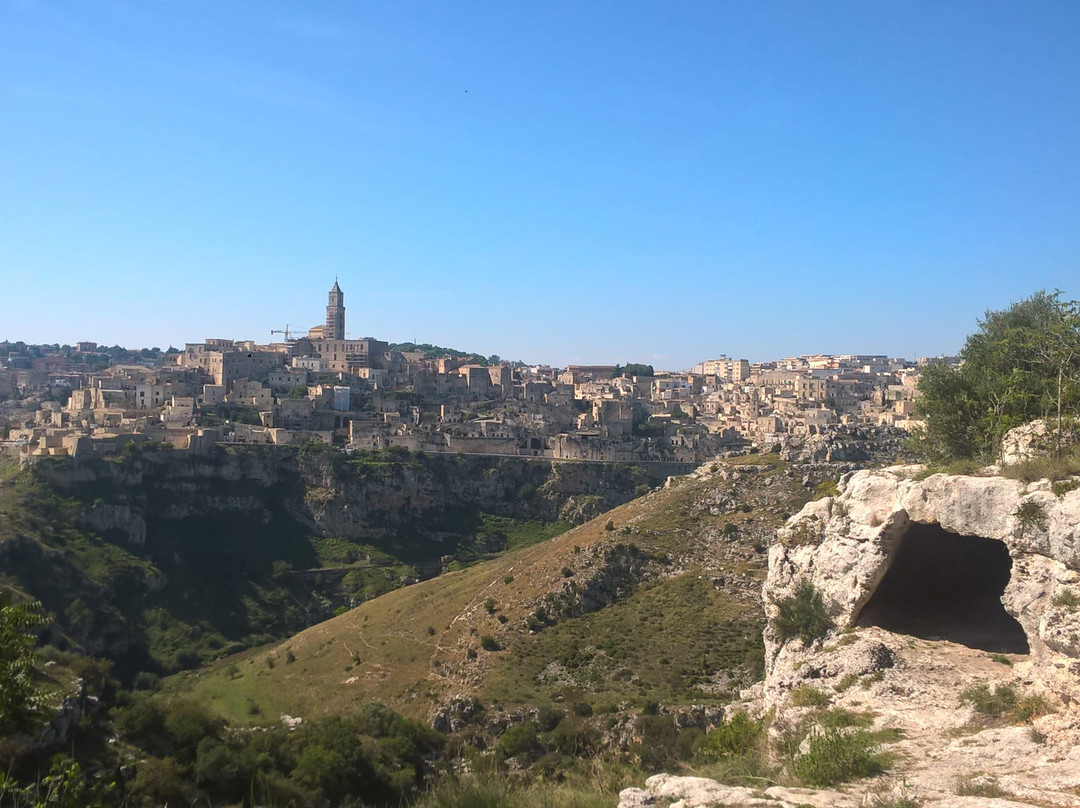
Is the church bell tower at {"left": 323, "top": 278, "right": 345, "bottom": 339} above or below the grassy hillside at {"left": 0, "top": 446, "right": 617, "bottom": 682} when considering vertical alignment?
above

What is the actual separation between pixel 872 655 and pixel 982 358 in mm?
11586

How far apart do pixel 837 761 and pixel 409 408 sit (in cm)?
7161

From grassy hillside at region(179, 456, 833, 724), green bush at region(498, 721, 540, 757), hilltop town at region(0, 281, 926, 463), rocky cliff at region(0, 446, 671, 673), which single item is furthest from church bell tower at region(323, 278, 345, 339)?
green bush at region(498, 721, 540, 757)

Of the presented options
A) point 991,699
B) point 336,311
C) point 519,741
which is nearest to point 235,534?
point 519,741

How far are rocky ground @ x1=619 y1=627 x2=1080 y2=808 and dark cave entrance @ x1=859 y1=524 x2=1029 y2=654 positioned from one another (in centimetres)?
82

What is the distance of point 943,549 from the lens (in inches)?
548

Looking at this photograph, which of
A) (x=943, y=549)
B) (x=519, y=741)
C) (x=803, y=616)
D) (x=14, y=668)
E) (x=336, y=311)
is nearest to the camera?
(x=14, y=668)

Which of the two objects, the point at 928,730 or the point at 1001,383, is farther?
the point at 1001,383

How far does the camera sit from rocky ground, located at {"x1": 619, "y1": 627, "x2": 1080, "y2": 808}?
7727mm

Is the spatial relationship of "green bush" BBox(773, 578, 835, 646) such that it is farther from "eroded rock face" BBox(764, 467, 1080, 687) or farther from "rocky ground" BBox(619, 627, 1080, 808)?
"rocky ground" BBox(619, 627, 1080, 808)

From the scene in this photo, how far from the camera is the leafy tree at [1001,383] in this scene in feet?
51.2

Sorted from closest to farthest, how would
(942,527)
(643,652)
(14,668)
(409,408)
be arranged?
(14,668)
(942,527)
(643,652)
(409,408)

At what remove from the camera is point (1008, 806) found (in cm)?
717

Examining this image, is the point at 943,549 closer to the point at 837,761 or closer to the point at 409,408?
the point at 837,761
